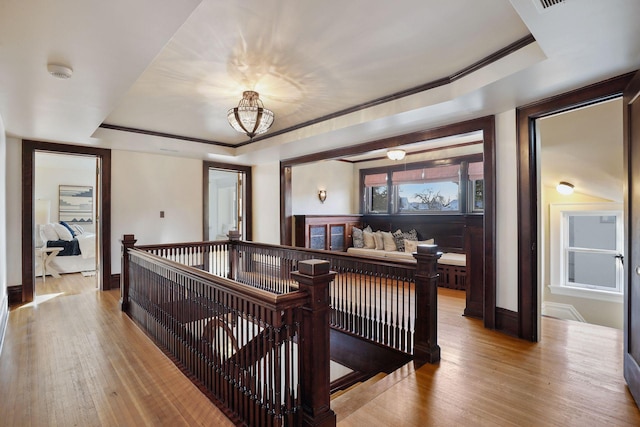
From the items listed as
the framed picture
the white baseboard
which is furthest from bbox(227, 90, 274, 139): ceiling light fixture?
the framed picture

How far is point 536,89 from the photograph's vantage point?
2.78 m

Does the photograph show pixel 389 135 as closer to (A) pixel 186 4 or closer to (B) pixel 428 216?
(B) pixel 428 216

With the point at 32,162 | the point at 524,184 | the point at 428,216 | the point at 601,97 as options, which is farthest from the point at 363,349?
the point at 32,162

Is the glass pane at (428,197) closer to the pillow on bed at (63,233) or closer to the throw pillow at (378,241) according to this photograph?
the throw pillow at (378,241)

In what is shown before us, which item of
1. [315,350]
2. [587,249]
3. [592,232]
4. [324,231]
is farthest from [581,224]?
[315,350]

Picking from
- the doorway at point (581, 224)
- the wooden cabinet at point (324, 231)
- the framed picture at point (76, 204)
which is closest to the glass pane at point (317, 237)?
the wooden cabinet at point (324, 231)

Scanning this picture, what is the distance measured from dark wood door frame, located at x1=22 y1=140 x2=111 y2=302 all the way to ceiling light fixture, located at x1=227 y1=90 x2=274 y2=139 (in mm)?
3225

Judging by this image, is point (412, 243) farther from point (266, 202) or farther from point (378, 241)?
point (266, 202)

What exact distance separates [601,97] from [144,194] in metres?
6.25

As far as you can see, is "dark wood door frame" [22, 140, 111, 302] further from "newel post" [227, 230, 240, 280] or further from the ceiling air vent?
the ceiling air vent

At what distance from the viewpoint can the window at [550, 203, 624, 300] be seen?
5125 millimetres

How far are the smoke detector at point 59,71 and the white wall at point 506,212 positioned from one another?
12.9 feet

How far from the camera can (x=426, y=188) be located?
688 cm

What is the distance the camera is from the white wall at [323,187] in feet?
22.9
